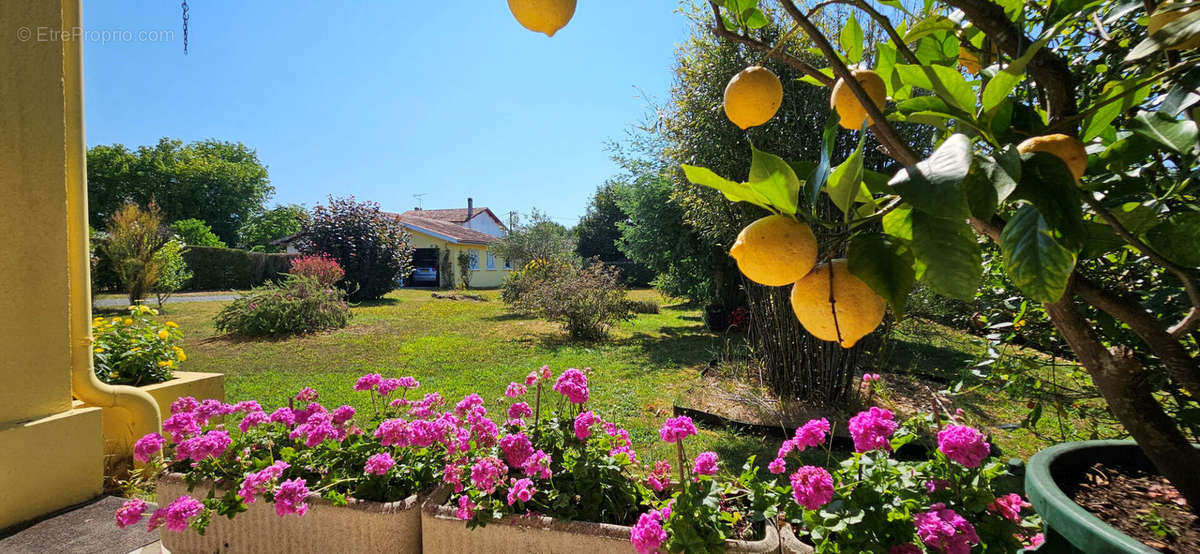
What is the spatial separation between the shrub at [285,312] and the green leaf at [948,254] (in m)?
10.1

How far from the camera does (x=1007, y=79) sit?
1.37ft

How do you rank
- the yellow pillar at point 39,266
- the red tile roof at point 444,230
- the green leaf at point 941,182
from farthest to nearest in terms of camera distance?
the red tile roof at point 444,230
the yellow pillar at point 39,266
the green leaf at point 941,182

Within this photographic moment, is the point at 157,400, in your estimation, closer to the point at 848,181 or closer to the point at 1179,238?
the point at 848,181

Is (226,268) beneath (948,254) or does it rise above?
above

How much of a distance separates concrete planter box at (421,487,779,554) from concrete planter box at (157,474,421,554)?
82 millimetres

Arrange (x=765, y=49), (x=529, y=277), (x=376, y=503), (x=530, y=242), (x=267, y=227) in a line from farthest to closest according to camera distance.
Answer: (x=267, y=227)
(x=530, y=242)
(x=529, y=277)
(x=376, y=503)
(x=765, y=49)

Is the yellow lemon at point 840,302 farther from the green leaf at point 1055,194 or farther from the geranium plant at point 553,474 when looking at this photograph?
the geranium plant at point 553,474

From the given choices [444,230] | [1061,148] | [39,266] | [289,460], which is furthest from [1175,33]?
[444,230]

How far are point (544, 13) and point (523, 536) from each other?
161cm

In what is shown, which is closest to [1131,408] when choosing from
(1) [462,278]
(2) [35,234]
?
(2) [35,234]

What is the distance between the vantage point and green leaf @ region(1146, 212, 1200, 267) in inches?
19.2

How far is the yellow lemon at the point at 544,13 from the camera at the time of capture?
0.58 meters

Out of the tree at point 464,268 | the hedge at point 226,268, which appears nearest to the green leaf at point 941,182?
the hedge at point 226,268

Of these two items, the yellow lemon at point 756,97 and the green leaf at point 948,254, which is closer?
the green leaf at point 948,254
